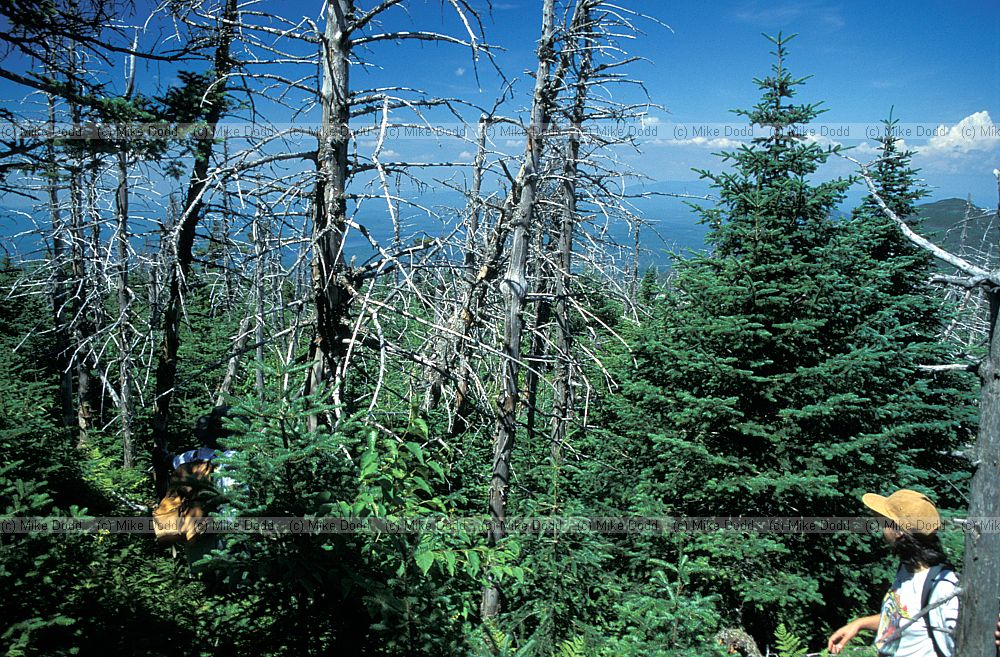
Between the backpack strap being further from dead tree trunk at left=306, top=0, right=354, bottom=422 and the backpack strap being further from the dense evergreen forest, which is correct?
dead tree trunk at left=306, top=0, right=354, bottom=422

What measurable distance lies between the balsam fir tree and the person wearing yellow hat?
11.1 ft

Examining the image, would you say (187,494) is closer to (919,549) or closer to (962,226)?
(919,549)

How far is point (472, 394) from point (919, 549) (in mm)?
3540

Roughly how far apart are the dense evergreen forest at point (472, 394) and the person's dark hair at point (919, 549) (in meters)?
0.27

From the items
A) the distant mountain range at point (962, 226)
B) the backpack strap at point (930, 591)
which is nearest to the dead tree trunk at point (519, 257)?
the backpack strap at point (930, 591)

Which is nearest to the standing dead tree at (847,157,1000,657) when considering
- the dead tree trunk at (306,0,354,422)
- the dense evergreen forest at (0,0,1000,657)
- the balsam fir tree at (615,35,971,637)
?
the dense evergreen forest at (0,0,1000,657)

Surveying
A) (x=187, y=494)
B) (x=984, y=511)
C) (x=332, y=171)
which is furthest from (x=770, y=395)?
(x=187, y=494)

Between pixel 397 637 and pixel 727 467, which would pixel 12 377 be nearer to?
pixel 397 637

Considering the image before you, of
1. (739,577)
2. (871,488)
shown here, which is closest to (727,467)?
(739,577)

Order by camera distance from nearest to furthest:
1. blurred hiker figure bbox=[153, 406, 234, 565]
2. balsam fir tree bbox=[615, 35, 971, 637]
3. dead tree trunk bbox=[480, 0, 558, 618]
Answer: blurred hiker figure bbox=[153, 406, 234, 565]
dead tree trunk bbox=[480, 0, 558, 618]
balsam fir tree bbox=[615, 35, 971, 637]

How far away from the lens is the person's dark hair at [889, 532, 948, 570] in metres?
3.55

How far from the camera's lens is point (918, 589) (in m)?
3.57

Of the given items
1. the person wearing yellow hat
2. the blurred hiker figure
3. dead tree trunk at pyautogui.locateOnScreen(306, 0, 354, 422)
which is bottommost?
the blurred hiker figure

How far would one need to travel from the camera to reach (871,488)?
7.86 m
